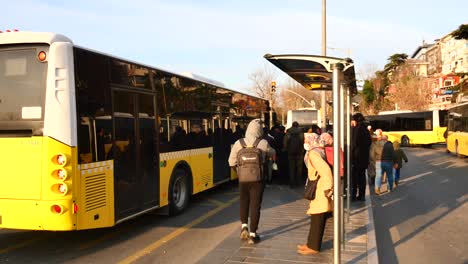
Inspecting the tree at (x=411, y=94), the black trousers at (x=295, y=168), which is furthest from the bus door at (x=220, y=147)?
the tree at (x=411, y=94)

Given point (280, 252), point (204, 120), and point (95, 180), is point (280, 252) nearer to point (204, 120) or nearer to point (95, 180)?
point (95, 180)

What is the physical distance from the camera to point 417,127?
34.2 meters

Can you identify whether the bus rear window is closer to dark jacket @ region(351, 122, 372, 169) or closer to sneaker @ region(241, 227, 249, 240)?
sneaker @ region(241, 227, 249, 240)

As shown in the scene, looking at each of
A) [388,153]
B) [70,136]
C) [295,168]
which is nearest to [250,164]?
[70,136]

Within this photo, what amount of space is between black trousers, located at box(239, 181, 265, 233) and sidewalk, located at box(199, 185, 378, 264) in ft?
1.12

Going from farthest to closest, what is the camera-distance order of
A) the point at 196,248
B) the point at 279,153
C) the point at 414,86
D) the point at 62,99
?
the point at 414,86 < the point at 279,153 < the point at 196,248 < the point at 62,99

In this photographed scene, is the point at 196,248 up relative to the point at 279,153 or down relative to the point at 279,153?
down

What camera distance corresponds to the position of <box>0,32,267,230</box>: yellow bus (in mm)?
5648

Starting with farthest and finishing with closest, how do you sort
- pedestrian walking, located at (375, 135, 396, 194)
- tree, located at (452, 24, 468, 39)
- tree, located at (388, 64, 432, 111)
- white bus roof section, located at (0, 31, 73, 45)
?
tree, located at (388, 64, 432, 111)
tree, located at (452, 24, 468, 39)
pedestrian walking, located at (375, 135, 396, 194)
white bus roof section, located at (0, 31, 73, 45)

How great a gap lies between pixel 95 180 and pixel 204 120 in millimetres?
4512

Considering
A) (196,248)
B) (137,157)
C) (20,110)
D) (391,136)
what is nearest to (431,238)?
(196,248)

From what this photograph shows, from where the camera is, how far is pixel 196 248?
6.49 metres

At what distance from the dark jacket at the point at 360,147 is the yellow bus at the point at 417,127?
23.9 metres

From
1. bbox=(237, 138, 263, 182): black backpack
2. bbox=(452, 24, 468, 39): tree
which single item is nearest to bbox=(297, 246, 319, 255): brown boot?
bbox=(237, 138, 263, 182): black backpack
